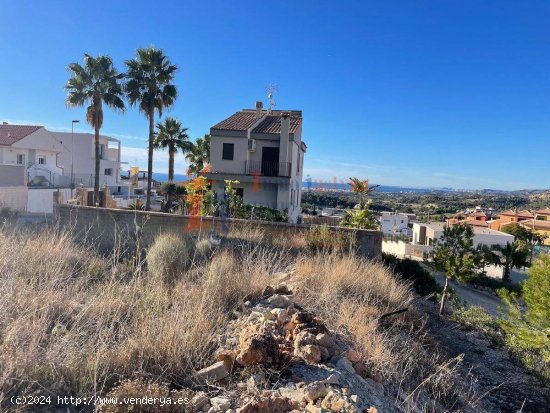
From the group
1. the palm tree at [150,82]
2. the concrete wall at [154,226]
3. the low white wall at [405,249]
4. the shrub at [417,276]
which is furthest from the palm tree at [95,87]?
the low white wall at [405,249]

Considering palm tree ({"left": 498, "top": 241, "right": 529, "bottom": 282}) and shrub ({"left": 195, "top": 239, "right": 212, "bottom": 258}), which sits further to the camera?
palm tree ({"left": 498, "top": 241, "right": 529, "bottom": 282})

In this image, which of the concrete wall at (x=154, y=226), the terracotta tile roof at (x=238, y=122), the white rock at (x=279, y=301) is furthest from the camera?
the terracotta tile roof at (x=238, y=122)

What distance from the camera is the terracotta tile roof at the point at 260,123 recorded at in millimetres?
22688

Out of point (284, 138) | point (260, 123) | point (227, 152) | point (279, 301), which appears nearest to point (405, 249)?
point (284, 138)

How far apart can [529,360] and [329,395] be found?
23.4 feet

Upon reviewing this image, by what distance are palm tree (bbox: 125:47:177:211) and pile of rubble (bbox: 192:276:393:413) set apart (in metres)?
21.2

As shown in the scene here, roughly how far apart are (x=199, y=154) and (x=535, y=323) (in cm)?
2774

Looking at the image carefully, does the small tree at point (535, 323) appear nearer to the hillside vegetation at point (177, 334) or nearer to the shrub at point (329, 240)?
the hillside vegetation at point (177, 334)

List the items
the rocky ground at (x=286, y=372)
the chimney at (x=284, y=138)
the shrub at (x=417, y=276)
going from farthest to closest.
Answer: the chimney at (x=284, y=138) < the shrub at (x=417, y=276) < the rocky ground at (x=286, y=372)

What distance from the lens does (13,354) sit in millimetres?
2695

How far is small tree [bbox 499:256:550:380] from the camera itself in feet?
23.8

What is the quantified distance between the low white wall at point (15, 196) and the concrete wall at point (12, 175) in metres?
1.54

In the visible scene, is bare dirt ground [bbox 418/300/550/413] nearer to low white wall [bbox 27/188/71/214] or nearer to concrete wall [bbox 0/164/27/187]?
low white wall [bbox 27/188/71/214]

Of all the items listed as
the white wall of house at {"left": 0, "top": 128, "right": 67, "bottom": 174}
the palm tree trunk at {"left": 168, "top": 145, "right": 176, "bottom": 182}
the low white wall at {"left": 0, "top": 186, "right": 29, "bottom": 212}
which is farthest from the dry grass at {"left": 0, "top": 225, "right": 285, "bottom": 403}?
the white wall of house at {"left": 0, "top": 128, "right": 67, "bottom": 174}
